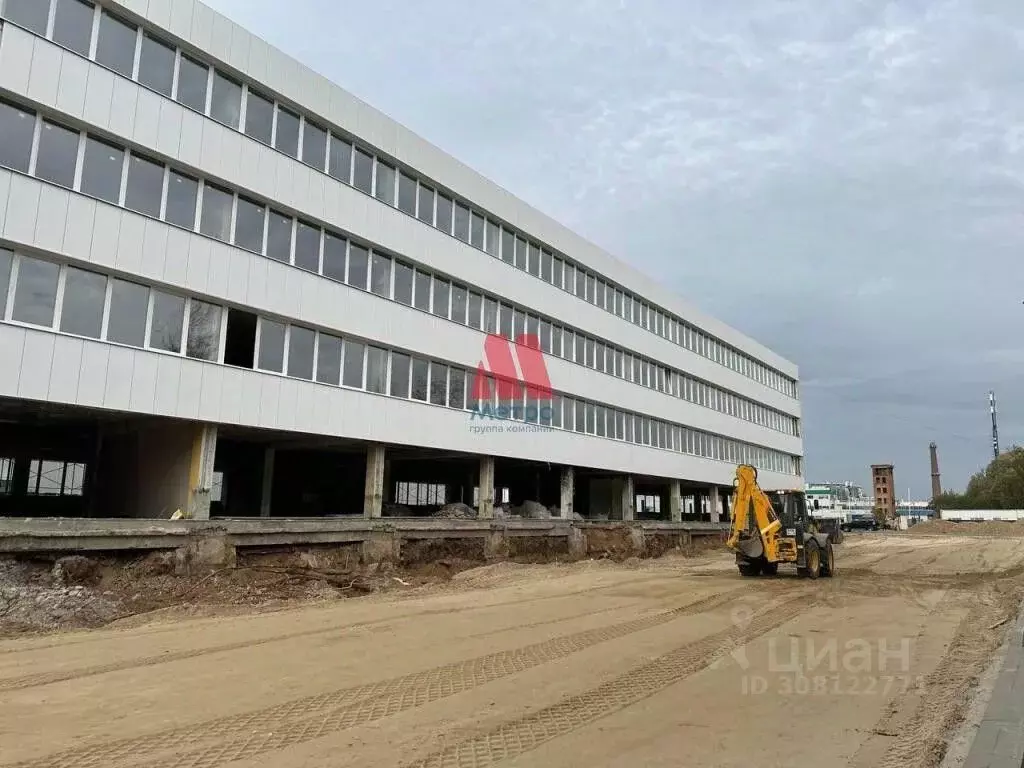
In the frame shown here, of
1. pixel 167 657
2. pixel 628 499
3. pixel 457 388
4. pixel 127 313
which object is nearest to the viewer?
pixel 167 657

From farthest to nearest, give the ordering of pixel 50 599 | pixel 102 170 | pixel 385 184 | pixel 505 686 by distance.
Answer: pixel 385 184 → pixel 102 170 → pixel 50 599 → pixel 505 686

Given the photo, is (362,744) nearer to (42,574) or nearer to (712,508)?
(42,574)

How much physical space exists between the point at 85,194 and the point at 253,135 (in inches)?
201

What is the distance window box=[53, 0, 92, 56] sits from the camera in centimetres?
1581

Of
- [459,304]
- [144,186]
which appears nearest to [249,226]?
[144,186]

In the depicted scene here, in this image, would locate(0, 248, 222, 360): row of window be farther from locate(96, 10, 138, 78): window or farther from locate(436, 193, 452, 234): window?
locate(436, 193, 452, 234): window

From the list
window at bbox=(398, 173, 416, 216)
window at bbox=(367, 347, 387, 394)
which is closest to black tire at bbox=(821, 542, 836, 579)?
window at bbox=(367, 347, 387, 394)

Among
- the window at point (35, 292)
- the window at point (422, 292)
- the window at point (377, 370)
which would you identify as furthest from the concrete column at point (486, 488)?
the window at point (35, 292)

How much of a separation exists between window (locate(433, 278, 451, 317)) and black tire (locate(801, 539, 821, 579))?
13.6 m

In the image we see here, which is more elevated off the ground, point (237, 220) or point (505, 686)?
point (237, 220)

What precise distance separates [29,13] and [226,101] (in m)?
4.61

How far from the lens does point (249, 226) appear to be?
19.3m

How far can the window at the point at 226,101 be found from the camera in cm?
1872

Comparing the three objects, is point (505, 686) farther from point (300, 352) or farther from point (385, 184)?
point (385, 184)
